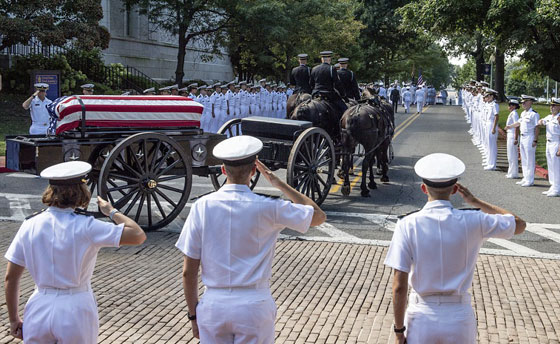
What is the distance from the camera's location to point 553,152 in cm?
1355

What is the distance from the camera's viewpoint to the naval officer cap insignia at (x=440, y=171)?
3670 millimetres

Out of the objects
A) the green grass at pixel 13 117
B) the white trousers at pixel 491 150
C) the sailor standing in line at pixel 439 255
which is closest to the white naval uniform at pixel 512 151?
the white trousers at pixel 491 150

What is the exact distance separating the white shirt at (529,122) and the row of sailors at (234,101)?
10.4 m

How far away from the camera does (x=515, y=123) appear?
1530 centimetres

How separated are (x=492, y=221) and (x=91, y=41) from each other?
80.9 feet

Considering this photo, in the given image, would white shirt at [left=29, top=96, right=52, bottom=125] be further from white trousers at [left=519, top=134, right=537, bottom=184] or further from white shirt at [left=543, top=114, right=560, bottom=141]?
white shirt at [left=543, top=114, right=560, bottom=141]

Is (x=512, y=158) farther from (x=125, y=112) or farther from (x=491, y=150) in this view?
(x=125, y=112)

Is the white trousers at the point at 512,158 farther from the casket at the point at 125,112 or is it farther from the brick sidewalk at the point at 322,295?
the casket at the point at 125,112

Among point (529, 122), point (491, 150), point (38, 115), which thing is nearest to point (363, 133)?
point (529, 122)

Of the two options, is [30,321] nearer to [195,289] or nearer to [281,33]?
[195,289]

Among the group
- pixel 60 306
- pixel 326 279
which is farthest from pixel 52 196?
pixel 326 279

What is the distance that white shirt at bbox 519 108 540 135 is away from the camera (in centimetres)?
1459

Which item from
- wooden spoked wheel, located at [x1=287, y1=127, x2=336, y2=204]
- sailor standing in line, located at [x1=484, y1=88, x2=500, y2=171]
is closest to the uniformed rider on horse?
wooden spoked wheel, located at [x1=287, y1=127, x2=336, y2=204]

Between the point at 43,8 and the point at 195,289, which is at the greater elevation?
the point at 43,8
